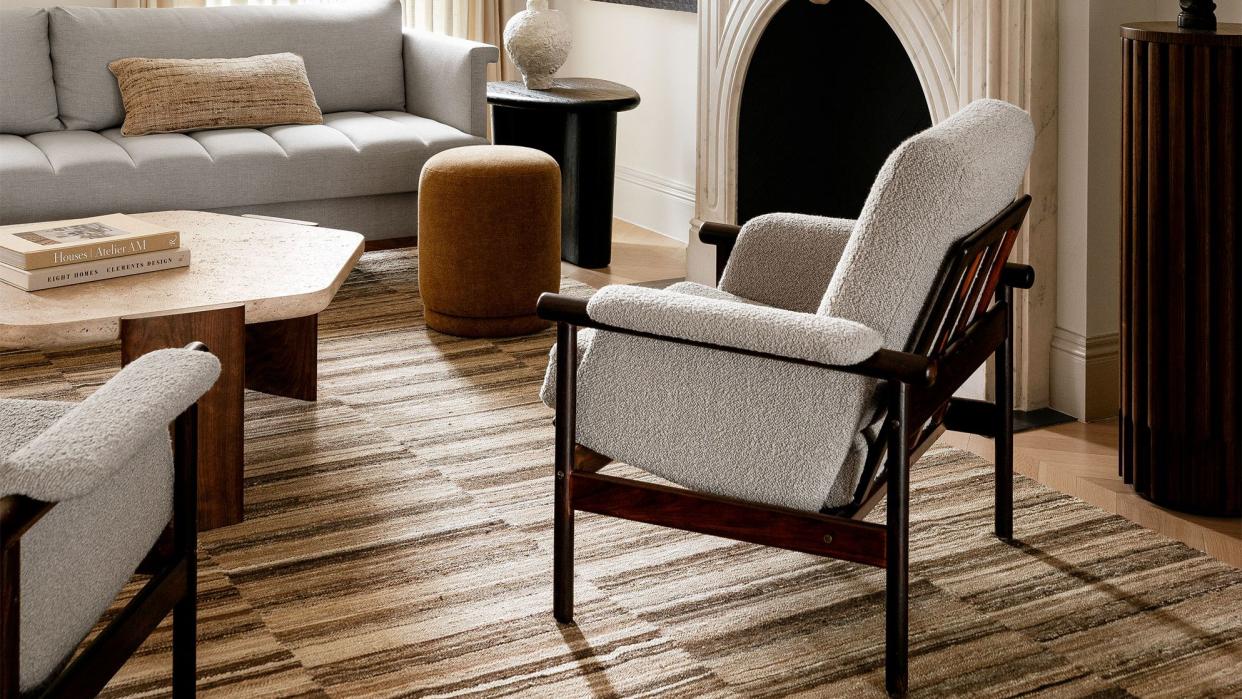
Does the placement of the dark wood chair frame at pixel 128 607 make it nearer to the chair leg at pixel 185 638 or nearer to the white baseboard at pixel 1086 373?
the chair leg at pixel 185 638

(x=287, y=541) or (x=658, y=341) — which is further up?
(x=658, y=341)

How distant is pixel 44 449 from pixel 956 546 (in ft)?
5.86

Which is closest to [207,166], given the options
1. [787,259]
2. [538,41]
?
[538,41]

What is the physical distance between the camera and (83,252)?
115 inches

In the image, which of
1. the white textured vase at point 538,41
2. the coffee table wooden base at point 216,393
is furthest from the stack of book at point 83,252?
the white textured vase at point 538,41

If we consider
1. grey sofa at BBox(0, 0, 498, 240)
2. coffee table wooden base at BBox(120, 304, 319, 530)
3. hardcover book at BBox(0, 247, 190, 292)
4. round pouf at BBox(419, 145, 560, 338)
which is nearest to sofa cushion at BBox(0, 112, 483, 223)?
grey sofa at BBox(0, 0, 498, 240)

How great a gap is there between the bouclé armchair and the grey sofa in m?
2.51

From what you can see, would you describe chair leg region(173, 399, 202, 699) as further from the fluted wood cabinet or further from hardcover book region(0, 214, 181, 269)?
the fluted wood cabinet

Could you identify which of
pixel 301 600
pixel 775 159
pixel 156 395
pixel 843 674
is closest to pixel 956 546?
pixel 843 674

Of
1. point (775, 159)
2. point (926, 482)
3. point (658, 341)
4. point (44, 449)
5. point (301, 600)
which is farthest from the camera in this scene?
point (775, 159)

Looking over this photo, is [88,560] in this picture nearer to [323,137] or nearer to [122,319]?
[122,319]

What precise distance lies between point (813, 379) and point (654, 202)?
3.67m

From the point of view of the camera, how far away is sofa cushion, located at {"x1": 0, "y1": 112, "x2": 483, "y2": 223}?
4203 mm

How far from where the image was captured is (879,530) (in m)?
2.03
